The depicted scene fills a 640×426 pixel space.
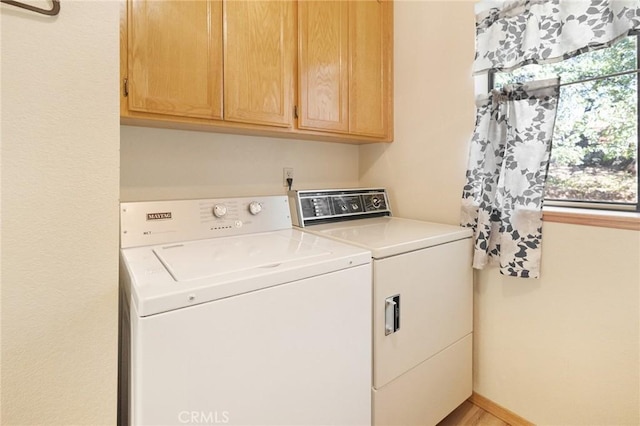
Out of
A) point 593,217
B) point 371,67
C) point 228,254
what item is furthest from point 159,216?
point 593,217

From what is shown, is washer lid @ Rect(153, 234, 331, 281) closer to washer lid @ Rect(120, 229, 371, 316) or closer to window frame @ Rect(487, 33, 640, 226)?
washer lid @ Rect(120, 229, 371, 316)

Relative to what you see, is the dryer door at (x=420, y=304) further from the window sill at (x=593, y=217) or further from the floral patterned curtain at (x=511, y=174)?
the window sill at (x=593, y=217)

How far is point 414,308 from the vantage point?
1377 mm

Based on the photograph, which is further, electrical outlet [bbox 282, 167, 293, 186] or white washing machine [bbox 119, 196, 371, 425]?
electrical outlet [bbox 282, 167, 293, 186]

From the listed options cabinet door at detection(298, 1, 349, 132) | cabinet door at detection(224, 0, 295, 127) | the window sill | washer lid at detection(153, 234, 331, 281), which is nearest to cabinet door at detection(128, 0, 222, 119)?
cabinet door at detection(224, 0, 295, 127)

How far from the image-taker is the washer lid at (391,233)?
1305 mm

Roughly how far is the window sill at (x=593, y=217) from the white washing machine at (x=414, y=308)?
36cm

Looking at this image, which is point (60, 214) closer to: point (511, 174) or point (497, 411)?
point (511, 174)

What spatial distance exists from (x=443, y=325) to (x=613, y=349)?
2.10 feet

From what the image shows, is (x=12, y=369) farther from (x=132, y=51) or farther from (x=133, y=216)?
(x=132, y=51)

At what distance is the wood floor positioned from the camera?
1639 mm

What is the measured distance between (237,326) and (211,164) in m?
1.07

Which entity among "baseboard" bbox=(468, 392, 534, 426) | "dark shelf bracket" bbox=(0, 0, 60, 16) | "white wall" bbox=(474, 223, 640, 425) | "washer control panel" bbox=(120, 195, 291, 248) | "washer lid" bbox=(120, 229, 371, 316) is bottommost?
"baseboard" bbox=(468, 392, 534, 426)

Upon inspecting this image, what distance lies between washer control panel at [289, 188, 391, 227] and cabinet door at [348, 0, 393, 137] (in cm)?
37
